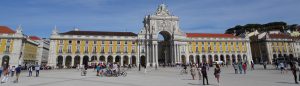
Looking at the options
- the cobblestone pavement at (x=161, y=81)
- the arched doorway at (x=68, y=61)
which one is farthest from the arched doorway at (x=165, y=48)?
the cobblestone pavement at (x=161, y=81)

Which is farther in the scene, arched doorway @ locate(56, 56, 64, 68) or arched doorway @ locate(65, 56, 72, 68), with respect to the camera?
arched doorway @ locate(65, 56, 72, 68)

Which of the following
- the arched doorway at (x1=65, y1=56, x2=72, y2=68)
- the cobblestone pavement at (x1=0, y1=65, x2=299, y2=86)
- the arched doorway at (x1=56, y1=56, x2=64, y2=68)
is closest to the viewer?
the cobblestone pavement at (x1=0, y1=65, x2=299, y2=86)

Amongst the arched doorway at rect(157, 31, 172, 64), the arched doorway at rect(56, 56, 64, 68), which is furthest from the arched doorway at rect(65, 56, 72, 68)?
the arched doorway at rect(157, 31, 172, 64)

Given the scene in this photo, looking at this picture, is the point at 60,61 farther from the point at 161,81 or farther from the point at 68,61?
the point at 161,81

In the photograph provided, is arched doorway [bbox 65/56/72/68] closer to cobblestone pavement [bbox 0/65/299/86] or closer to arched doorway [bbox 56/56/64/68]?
arched doorway [bbox 56/56/64/68]

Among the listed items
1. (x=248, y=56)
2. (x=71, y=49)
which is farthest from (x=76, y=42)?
(x=248, y=56)

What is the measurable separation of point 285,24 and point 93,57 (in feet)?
297

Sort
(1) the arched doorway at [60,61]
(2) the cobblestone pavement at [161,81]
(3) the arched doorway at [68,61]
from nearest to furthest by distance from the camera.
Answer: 1. (2) the cobblestone pavement at [161,81]
2. (1) the arched doorway at [60,61]
3. (3) the arched doorway at [68,61]

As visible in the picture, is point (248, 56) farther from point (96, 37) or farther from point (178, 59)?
point (96, 37)

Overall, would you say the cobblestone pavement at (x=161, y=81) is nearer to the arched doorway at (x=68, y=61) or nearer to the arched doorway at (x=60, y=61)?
the arched doorway at (x=60, y=61)

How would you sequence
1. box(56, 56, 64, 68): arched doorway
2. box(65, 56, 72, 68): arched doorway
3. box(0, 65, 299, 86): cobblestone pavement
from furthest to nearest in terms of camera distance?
box(65, 56, 72, 68): arched doorway
box(56, 56, 64, 68): arched doorway
box(0, 65, 299, 86): cobblestone pavement

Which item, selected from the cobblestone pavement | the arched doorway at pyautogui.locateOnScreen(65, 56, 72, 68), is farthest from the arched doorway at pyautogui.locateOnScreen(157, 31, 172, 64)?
the cobblestone pavement

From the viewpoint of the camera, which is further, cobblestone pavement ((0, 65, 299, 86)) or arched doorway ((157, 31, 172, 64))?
arched doorway ((157, 31, 172, 64))

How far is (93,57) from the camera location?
215 ft
